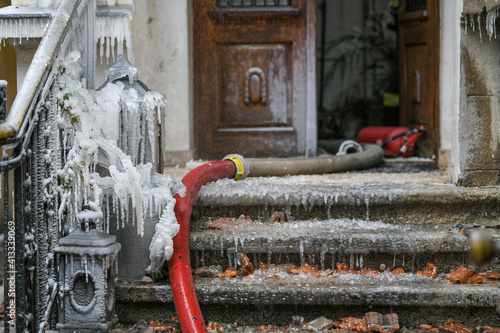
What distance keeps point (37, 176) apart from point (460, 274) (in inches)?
86.2

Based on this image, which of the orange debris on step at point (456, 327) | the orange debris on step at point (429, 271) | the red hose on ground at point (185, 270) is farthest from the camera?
the orange debris on step at point (429, 271)

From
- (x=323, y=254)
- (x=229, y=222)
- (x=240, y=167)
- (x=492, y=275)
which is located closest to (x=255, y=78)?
(x=240, y=167)

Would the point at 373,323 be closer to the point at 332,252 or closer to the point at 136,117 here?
the point at 332,252

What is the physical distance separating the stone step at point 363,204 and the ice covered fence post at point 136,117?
52cm

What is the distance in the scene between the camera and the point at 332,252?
3.01m

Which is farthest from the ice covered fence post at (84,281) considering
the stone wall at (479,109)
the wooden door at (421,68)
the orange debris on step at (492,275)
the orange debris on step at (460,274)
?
the wooden door at (421,68)

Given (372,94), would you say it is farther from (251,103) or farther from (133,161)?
(133,161)

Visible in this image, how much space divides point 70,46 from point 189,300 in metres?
1.44

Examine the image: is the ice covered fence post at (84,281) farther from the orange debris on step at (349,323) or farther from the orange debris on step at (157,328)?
the orange debris on step at (349,323)

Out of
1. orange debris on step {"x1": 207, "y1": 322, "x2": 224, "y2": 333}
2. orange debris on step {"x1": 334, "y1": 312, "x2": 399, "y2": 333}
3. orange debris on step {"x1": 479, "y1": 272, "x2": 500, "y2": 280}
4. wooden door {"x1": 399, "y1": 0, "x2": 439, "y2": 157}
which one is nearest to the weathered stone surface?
orange debris on step {"x1": 334, "y1": 312, "x2": 399, "y2": 333}

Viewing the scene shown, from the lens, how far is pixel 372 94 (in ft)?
27.5

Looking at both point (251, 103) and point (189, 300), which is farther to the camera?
point (251, 103)

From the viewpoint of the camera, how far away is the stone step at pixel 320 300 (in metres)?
2.72

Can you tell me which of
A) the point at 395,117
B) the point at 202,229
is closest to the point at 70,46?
the point at 202,229
